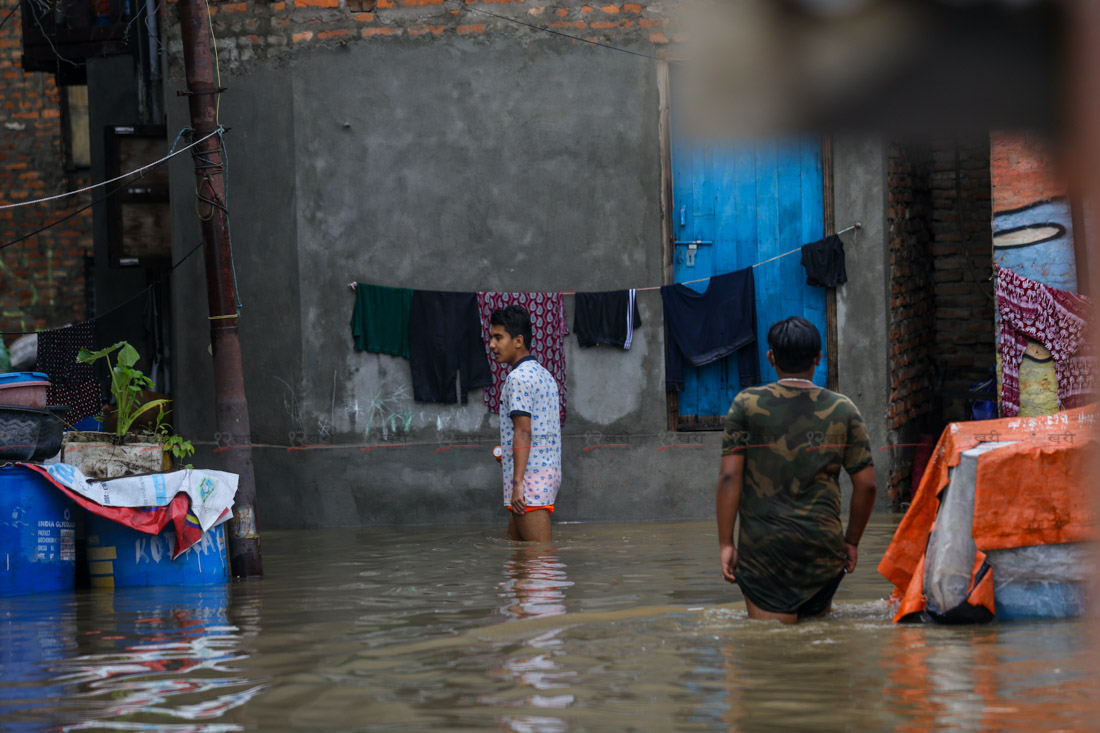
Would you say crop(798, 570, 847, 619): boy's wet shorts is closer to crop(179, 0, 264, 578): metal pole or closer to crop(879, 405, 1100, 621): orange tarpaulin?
crop(879, 405, 1100, 621): orange tarpaulin

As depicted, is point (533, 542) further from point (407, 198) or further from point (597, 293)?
point (407, 198)

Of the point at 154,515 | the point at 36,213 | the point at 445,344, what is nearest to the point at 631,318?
the point at 445,344

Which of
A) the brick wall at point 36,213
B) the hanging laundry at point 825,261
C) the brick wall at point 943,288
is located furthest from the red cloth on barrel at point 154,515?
the brick wall at point 36,213

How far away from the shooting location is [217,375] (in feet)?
30.9

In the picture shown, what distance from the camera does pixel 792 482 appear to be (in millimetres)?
6102

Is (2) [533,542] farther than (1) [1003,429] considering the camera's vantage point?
Yes

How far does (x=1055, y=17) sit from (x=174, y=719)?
12.6 feet

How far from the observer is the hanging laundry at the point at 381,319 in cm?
1257

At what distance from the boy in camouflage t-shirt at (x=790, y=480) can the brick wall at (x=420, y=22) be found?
6867mm

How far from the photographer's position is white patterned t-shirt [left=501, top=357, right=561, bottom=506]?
8844 mm

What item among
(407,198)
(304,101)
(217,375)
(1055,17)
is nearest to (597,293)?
(407,198)

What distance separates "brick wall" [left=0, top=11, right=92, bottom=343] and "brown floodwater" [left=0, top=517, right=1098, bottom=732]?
13.9m

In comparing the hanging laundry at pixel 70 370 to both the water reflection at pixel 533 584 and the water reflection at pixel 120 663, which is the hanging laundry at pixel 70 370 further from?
the water reflection at pixel 533 584

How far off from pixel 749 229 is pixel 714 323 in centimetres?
95
